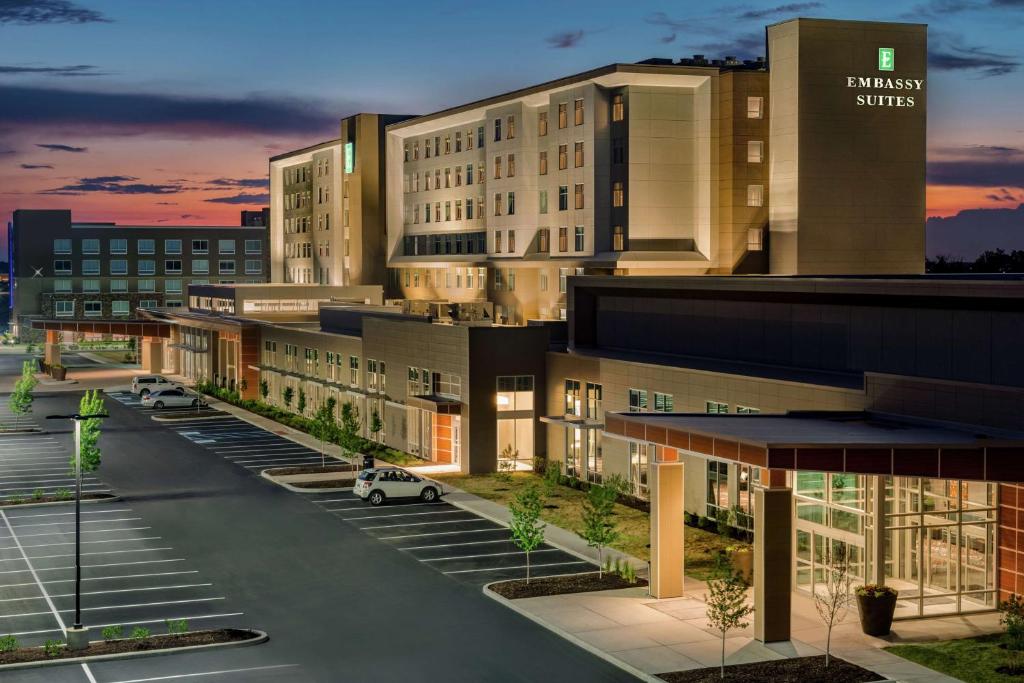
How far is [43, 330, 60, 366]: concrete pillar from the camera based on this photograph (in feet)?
412

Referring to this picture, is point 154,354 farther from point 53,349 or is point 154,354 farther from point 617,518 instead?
point 617,518

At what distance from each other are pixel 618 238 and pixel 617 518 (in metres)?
34.5

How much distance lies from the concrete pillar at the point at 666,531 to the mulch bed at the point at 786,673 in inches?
263

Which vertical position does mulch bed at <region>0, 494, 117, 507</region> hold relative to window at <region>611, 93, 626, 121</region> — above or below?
below

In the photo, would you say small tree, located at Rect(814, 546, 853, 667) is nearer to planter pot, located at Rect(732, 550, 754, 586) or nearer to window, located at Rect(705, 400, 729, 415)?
planter pot, located at Rect(732, 550, 754, 586)

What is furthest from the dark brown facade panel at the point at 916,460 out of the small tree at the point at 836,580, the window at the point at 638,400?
the window at the point at 638,400

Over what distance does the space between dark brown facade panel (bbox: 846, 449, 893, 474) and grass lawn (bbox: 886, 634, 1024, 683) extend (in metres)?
4.49

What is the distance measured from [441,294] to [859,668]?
8332cm

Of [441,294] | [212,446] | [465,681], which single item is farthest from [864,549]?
[441,294]

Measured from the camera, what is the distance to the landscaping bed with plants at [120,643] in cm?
3253

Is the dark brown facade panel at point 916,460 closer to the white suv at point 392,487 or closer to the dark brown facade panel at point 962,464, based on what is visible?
the dark brown facade panel at point 962,464

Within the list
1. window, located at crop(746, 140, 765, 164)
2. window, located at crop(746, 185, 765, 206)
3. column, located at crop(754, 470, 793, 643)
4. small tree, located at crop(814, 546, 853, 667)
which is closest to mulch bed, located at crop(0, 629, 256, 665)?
column, located at crop(754, 470, 793, 643)

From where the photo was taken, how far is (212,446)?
248 feet

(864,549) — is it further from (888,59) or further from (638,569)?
(888,59)
